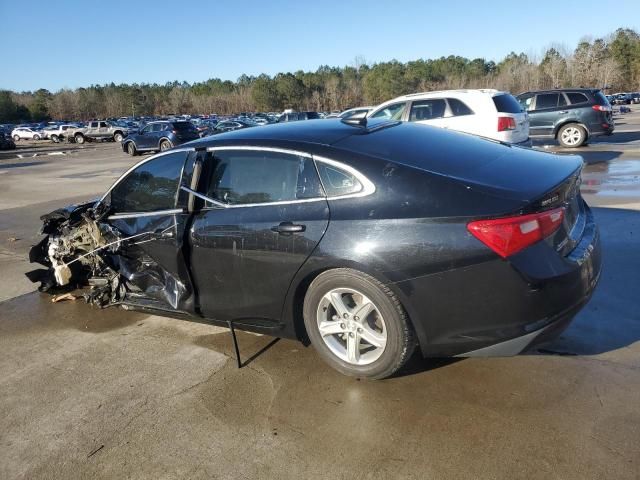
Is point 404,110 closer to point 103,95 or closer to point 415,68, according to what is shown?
point 415,68

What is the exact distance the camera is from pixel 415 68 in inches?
3991

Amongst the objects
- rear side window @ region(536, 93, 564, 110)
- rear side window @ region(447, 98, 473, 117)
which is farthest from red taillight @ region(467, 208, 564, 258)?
rear side window @ region(536, 93, 564, 110)

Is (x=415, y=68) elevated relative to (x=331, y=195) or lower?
elevated

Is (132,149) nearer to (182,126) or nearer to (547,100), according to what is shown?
(182,126)

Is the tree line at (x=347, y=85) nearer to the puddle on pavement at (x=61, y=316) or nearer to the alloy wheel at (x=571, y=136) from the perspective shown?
the alloy wheel at (x=571, y=136)

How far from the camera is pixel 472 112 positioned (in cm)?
1094

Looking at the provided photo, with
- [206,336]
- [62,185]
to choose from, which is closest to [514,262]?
[206,336]

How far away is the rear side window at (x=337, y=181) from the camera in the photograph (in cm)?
316

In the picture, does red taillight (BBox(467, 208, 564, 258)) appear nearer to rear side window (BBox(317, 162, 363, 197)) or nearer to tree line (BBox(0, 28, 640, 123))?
rear side window (BBox(317, 162, 363, 197))

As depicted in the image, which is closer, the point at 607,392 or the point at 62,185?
the point at 607,392

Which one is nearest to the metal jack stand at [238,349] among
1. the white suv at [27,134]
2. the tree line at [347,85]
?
the white suv at [27,134]

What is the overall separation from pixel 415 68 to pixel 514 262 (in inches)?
4171

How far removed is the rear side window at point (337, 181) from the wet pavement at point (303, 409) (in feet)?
4.06

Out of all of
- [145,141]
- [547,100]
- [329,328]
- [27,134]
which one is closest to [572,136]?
[547,100]
